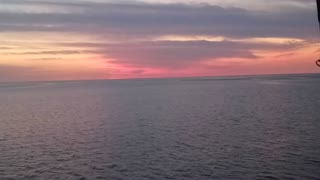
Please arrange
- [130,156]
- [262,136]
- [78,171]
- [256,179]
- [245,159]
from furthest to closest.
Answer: [262,136] < [130,156] < [245,159] < [78,171] < [256,179]

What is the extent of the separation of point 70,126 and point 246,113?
33055 millimetres

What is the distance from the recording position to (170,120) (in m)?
67.6

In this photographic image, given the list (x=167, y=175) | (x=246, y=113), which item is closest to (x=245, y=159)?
(x=167, y=175)

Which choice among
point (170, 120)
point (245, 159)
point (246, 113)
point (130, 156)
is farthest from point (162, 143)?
point (246, 113)

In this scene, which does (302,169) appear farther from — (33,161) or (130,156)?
(33,161)

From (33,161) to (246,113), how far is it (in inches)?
1895

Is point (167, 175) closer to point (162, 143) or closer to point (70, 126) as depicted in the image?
point (162, 143)

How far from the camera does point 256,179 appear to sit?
30719 millimetres

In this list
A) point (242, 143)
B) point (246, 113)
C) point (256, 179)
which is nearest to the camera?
point (256, 179)

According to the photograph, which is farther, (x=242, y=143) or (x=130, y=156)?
(x=242, y=143)

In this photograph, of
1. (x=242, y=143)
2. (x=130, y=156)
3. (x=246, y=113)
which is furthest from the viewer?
(x=246, y=113)

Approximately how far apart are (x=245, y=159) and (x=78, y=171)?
14701 mm

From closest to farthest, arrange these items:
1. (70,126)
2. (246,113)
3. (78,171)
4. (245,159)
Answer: (78,171), (245,159), (70,126), (246,113)

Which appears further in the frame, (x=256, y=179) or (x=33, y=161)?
(x=33, y=161)
